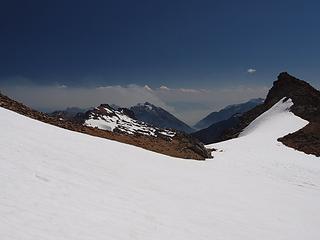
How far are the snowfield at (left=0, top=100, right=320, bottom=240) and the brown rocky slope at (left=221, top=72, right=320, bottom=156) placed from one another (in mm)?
18136

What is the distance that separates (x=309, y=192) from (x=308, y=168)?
26.2 feet

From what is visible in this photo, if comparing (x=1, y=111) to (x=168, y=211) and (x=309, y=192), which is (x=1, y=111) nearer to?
(x=168, y=211)

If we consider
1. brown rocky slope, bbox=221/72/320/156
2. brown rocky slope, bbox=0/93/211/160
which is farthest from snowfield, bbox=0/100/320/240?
brown rocky slope, bbox=221/72/320/156

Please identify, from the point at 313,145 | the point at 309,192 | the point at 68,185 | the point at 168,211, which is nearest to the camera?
the point at 68,185

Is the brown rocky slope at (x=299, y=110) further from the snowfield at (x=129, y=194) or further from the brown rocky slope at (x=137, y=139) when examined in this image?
the brown rocky slope at (x=137, y=139)

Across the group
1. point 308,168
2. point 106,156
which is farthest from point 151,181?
point 308,168

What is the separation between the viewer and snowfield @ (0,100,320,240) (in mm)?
10641

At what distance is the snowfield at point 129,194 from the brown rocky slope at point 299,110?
59.5 feet

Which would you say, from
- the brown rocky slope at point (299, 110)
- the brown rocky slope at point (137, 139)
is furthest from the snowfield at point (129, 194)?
the brown rocky slope at point (299, 110)

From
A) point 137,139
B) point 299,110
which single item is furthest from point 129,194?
point 299,110

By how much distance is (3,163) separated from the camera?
13.2m

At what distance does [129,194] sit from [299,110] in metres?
53.4

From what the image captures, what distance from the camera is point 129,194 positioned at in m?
15.1

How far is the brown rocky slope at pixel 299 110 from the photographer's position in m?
45.9
